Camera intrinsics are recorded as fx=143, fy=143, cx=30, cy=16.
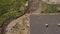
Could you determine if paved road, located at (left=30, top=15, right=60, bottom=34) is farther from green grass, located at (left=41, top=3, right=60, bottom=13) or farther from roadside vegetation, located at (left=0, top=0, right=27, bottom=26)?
roadside vegetation, located at (left=0, top=0, right=27, bottom=26)

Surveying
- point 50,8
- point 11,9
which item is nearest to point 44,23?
point 50,8

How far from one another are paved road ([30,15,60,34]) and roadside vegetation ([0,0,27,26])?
0.16 m

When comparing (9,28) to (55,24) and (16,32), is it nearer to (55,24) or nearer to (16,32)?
(16,32)

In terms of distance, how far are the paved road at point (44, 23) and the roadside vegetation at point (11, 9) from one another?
0.16m

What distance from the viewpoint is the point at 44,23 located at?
149 centimetres

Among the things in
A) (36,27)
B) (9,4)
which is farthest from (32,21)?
(9,4)

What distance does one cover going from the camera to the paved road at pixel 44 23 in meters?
1.47

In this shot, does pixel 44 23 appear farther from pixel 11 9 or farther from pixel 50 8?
pixel 11 9

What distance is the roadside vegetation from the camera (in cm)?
155

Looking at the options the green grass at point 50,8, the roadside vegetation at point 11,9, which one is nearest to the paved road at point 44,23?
the green grass at point 50,8

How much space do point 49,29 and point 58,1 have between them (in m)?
0.31

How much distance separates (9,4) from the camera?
158cm

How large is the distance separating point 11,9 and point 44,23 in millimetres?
395

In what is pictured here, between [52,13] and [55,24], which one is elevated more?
[52,13]
